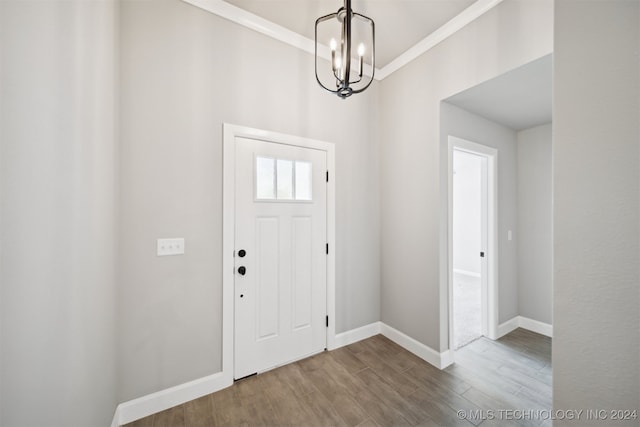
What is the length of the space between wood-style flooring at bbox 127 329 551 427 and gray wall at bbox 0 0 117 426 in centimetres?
79

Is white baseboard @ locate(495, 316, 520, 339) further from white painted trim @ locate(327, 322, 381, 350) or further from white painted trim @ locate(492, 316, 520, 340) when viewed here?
white painted trim @ locate(327, 322, 381, 350)

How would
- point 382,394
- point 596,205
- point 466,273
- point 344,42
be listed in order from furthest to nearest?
point 466,273
point 382,394
point 344,42
point 596,205

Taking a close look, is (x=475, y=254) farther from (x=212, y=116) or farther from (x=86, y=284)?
(x=86, y=284)

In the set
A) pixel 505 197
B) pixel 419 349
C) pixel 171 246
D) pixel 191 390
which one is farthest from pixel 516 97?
pixel 191 390

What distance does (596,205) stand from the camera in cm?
79

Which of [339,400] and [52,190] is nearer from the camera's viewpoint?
[52,190]

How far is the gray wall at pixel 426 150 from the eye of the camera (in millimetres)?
1759

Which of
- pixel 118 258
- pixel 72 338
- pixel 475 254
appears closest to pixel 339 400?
pixel 72 338

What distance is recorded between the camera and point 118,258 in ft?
5.24

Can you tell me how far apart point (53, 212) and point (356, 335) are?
8.70 ft

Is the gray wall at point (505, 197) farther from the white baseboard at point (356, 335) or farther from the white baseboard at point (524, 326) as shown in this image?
the white baseboard at point (356, 335)

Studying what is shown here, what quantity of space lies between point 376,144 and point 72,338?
291cm

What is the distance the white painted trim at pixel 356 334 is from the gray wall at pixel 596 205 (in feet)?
6.33

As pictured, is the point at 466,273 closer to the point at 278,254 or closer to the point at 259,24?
the point at 278,254
